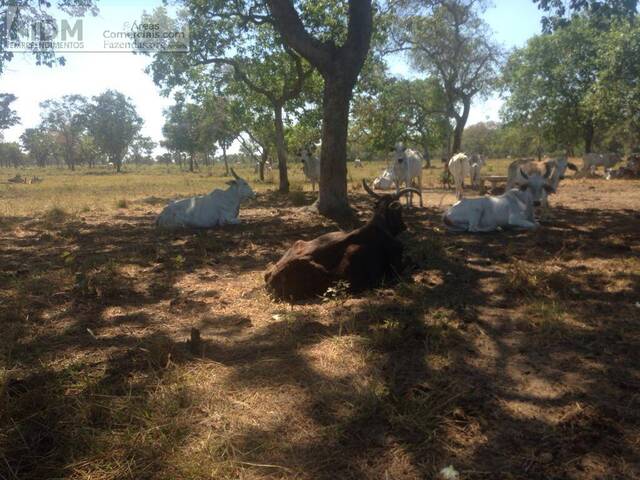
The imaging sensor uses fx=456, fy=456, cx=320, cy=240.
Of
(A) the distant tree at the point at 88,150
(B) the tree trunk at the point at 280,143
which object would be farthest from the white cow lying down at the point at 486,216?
(A) the distant tree at the point at 88,150

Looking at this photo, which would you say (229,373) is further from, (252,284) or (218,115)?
(218,115)

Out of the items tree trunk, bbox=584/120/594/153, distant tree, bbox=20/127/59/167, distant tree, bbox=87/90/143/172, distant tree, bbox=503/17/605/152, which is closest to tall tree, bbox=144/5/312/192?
distant tree, bbox=503/17/605/152

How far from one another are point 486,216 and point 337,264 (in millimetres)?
4697

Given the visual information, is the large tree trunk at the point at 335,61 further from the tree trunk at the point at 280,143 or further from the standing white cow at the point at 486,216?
Answer: the tree trunk at the point at 280,143

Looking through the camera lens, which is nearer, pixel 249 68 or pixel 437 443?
pixel 437 443

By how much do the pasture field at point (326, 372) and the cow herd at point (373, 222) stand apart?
0.29 metres

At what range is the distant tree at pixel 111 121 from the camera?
214 ft

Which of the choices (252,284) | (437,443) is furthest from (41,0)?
(437,443)

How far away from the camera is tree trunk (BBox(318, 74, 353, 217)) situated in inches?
400

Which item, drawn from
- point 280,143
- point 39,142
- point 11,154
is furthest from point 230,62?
point 11,154

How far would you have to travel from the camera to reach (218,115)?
25.0m

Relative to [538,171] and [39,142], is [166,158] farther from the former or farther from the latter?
[538,171]

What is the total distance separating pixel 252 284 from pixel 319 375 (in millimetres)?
2588

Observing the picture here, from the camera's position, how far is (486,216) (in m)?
8.91
